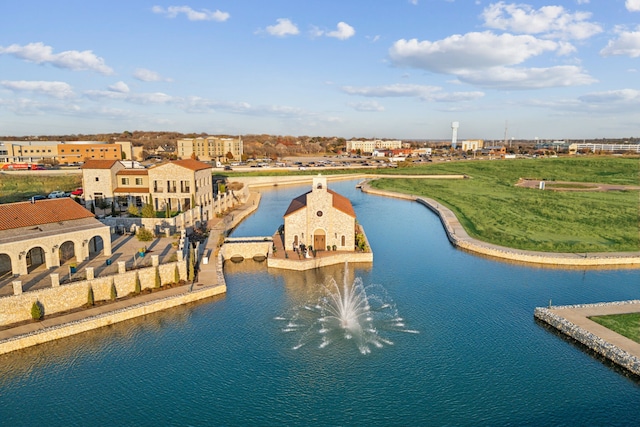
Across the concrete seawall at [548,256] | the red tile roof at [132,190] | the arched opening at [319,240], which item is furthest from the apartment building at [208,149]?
the concrete seawall at [548,256]

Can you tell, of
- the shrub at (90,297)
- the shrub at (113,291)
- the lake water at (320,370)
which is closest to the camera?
the lake water at (320,370)

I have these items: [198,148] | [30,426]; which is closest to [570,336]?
[30,426]

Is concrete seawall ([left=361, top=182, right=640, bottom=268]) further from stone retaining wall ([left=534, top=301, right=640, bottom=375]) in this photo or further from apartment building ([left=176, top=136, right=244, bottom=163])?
apartment building ([left=176, top=136, right=244, bottom=163])

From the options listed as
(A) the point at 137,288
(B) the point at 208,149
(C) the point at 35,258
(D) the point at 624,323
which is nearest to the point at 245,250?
(A) the point at 137,288

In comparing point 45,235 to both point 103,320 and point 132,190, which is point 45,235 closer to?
point 103,320

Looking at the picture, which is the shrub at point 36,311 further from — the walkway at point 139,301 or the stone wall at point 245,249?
the stone wall at point 245,249

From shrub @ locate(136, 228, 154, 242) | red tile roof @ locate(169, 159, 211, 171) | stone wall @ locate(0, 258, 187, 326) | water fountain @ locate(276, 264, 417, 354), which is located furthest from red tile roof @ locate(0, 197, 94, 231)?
red tile roof @ locate(169, 159, 211, 171)
